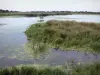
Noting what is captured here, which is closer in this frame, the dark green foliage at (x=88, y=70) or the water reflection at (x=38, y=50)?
the dark green foliage at (x=88, y=70)

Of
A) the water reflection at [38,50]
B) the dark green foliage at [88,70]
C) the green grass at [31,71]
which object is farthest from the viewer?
the water reflection at [38,50]

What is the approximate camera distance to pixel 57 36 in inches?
855

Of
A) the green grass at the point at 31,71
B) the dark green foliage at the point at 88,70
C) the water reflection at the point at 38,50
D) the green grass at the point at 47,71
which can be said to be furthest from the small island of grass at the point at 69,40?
the green grass at the point at 31,71

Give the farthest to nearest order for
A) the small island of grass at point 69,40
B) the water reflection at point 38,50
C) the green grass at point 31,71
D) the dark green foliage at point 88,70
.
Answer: the small island of grass at point 69,40, the water reflection at point 38,50, the green grass at point 31,71, the dark green foliage at point 88,70

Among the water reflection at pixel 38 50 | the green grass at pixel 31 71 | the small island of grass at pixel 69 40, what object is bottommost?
the water reflection at pixel 38 50

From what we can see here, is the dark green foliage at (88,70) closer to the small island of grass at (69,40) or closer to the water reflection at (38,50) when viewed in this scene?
the water reflection at (38,50)

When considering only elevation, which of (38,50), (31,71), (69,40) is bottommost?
(38,50)

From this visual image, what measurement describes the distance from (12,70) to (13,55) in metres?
5.43

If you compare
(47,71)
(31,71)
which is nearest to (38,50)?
(31,71)

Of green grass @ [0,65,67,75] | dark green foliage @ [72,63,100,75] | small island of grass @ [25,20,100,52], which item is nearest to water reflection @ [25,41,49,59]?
small island of grass @ [25,20,100,52]

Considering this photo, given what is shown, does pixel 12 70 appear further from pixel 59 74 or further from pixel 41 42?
pixel 41 42

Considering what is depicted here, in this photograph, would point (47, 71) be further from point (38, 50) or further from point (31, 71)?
point (38, 50)

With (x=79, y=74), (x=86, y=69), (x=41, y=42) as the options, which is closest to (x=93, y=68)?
(x=86, y=69)

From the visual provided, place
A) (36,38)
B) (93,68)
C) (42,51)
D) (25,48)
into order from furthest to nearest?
(36,38), (25,48), (42,51), (93,68)
